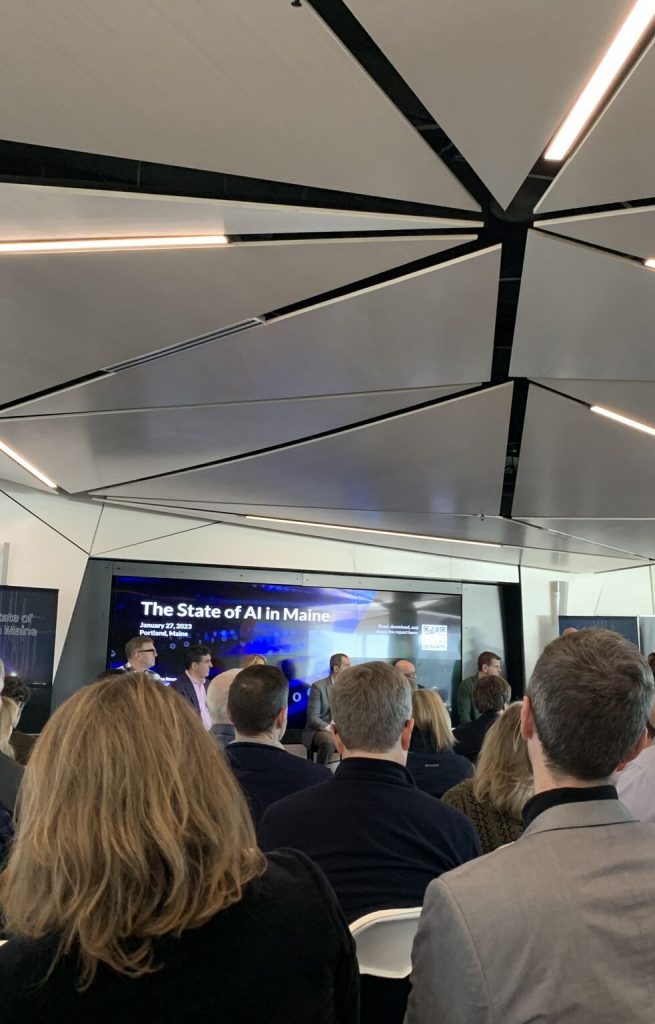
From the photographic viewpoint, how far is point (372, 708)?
2549 millimetres

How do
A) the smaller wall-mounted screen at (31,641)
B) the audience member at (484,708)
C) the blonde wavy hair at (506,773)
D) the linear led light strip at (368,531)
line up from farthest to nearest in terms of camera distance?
1. the linear led light strip at (368,531)
2. the smaller wall-mounted screen at (31,641)
3. the audience member at (484,708)
4. the blonde wavy hair at (506,773)

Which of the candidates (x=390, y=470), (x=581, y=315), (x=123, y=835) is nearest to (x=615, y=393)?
(x=581, y=315)

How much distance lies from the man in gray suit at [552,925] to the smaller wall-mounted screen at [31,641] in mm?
7867

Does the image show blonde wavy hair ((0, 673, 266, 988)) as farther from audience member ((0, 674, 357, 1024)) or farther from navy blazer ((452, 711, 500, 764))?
navy blazer ((452, 711, 500, 764))

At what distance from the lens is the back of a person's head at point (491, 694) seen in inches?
203

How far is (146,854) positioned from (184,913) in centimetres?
10

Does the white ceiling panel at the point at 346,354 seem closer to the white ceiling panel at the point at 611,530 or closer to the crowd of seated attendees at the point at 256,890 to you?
the crowd of seated attendees at the point at 256,890

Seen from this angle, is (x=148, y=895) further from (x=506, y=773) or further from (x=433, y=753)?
(x=433, y=753)

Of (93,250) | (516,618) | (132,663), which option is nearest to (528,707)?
(93,250)

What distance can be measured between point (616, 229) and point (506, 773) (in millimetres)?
2166

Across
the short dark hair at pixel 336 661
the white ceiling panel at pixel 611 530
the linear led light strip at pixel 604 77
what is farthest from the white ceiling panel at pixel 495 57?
the short dark hair at pixel 336 661

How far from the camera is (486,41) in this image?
2.39 m

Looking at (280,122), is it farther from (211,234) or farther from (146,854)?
(146,854)

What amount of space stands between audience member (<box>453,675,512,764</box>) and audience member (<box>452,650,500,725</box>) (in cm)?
539
